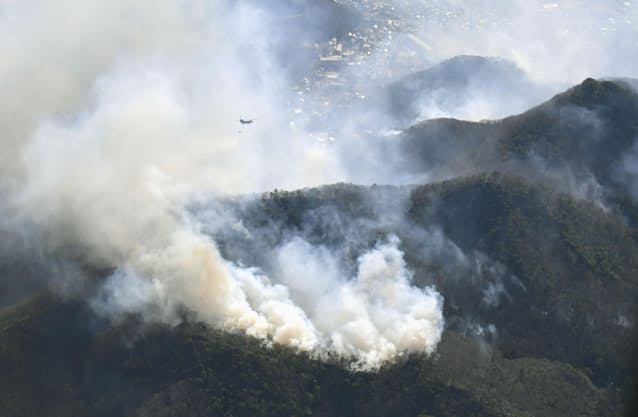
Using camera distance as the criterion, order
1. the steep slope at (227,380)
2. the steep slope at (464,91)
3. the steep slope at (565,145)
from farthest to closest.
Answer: the steep slope at (464,91)
the steep slope at (565,145)
the steep slope at (227,380)

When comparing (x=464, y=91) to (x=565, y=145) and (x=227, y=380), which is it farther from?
(x=227, y=380)

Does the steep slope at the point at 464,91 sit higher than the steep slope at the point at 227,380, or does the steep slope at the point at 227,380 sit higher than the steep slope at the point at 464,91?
the steep slope at the point at 227,380

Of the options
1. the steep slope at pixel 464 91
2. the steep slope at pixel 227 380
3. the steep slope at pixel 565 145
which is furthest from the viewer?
the steep slope at pixel 464 91

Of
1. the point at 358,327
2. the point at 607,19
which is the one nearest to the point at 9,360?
the point at 358,327

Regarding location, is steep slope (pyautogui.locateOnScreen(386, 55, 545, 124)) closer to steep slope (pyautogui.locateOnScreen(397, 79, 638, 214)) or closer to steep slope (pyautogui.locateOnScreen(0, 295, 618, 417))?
steep slope (pyautogui.locateOnScreen(397, 79, 638, 214))

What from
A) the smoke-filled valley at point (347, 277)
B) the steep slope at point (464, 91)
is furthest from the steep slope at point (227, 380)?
the steep slope at point (464, 91)

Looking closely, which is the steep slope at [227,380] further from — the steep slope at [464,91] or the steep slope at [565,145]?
the steep slope at [464,91]

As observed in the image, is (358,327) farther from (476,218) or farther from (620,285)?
(620,285)

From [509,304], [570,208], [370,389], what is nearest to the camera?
[370,389]

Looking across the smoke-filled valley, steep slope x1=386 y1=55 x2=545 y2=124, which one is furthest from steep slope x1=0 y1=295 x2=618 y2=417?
steep slope x1=386 y1=55 x2=545 y2=124

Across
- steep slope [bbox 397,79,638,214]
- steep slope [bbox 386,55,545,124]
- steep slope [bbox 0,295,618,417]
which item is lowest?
steep slope [bbox 386,55,545,124]

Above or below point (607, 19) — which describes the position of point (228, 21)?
above
